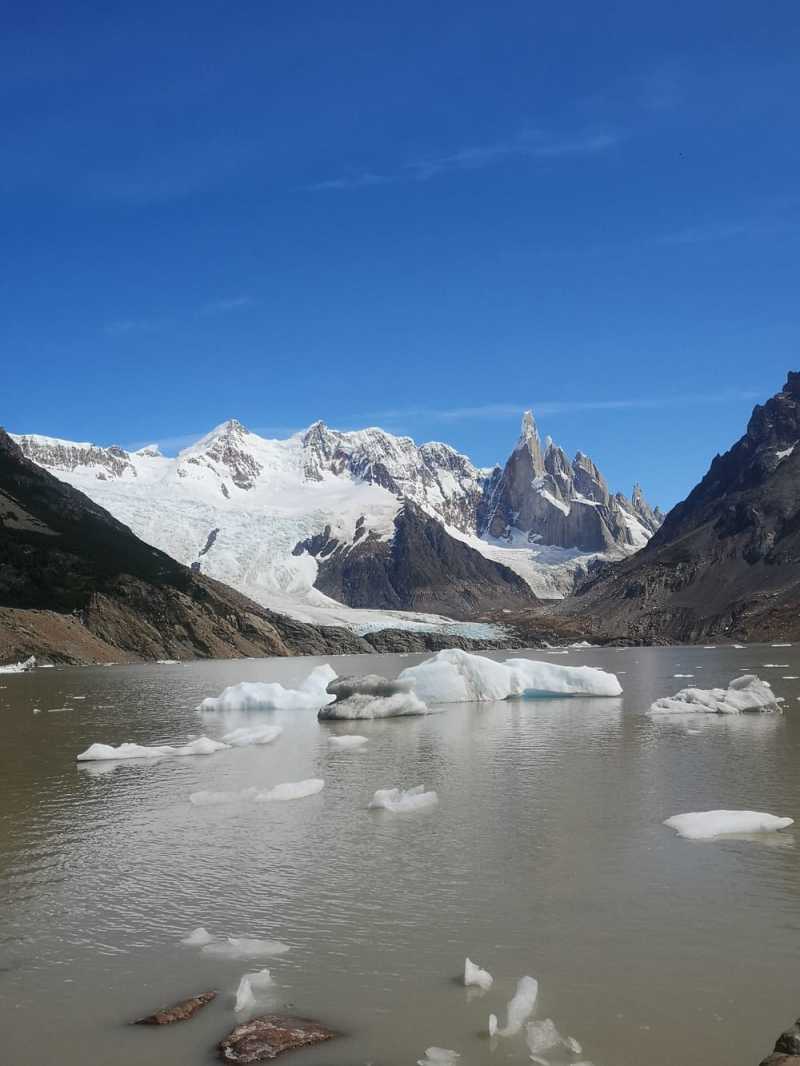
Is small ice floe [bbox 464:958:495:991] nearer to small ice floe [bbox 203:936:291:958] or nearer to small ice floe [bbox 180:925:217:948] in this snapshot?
small ice floe [bbox 203:936:291:958]

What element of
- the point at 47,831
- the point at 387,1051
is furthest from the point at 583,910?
the point at 47,831

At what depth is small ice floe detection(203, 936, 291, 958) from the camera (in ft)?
35.1

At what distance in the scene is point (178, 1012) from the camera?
908cm

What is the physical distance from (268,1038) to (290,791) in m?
11.9

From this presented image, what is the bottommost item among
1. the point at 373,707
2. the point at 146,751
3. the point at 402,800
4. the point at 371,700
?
the point at 146,751

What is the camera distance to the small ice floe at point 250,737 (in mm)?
30250

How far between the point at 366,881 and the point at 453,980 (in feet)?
12.4

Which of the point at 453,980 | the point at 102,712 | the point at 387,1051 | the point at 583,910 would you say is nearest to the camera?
the point at 387,1051

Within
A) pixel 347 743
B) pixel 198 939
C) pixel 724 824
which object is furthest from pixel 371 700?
pixel 198 939

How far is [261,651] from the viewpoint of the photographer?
5950 inches

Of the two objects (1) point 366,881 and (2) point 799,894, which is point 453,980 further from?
(2) point 799,894

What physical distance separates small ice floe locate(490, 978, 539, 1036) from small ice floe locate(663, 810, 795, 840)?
7.39 metres

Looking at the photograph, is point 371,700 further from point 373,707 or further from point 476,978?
point 476,978

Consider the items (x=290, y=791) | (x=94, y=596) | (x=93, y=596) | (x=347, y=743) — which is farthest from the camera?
(x=94, y=596)
